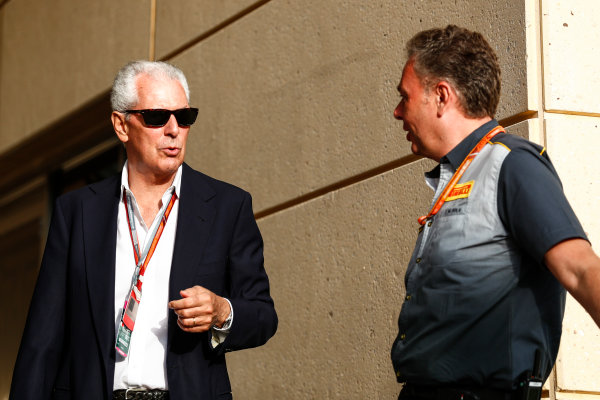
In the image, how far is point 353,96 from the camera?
5203 mm

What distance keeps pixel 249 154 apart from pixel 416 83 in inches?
106

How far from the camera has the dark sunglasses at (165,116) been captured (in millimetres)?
3857

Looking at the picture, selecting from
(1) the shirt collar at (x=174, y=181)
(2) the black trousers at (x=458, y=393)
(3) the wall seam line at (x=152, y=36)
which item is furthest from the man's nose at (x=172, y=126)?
(3) the wall seam line at (x=152, y=36)

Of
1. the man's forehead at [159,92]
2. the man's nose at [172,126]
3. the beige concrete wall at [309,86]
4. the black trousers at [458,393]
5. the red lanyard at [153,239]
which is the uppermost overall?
the beige concrete wall at [309,86]

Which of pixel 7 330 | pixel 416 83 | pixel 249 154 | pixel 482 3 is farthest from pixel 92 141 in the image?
pixel 416 83

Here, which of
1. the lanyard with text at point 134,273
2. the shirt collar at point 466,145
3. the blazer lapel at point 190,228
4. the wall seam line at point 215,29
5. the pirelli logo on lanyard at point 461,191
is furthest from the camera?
the wall seam line at point 215,29

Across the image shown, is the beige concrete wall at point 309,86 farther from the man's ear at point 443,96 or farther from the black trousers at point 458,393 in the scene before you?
the black trousers at point 458,393

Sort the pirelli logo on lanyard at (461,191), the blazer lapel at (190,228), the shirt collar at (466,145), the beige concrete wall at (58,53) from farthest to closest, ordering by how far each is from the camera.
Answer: the beige concrete wall at (58,53) → the blazer lapel at (190,228) → the shirt collar at (466,145) → the pirelli logo on lanyard at (461,191)

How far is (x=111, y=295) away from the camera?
11.8ft

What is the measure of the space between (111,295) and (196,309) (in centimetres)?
47

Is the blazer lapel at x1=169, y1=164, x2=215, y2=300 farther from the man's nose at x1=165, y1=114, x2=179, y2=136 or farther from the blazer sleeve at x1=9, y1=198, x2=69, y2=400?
the blazer sleeve at x1=9, y1=198, x2=69, y2=400

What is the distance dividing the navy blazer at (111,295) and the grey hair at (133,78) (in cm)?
38

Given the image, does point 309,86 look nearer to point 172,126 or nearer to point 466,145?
point 172,126

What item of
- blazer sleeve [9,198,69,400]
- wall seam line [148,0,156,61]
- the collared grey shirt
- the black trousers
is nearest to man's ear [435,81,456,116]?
the collared grey shirt
